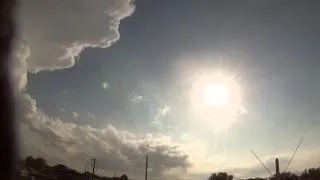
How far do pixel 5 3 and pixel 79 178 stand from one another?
48.1 metres

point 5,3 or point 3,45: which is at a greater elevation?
point 5,3

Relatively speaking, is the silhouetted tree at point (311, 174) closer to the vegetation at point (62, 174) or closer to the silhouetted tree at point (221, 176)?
the vegetation at point (62, 174)

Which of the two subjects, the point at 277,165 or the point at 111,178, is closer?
the point at 277,165

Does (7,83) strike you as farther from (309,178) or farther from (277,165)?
(309,178)

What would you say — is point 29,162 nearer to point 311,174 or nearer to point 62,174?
point 62,174

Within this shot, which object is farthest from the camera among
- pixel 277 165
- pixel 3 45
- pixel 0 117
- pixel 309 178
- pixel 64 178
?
pixel 64 178

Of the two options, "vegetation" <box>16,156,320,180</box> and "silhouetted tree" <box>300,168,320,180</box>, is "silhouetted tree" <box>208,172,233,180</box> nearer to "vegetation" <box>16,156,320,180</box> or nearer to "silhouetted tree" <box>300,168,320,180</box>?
"vegetation" <box>16,156,320,180</box>

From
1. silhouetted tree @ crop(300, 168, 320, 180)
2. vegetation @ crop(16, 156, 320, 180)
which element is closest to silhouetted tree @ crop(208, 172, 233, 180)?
vegetation @ crop(16, 156, 320, 180)

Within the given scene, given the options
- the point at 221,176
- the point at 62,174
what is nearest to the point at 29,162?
the point at 62,174

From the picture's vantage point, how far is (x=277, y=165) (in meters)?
35.7

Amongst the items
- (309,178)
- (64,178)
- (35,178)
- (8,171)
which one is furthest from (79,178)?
(8,171)

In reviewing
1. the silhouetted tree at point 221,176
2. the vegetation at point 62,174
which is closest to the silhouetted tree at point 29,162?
the vegetation at point 62,174

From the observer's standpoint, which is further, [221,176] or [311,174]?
[221,176]

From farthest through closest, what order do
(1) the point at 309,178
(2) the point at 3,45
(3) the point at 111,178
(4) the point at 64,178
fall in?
(3) the point at 111,178 < (4) the point at 64,178 < (1) the point at 309,178 < (2) the point at 3,45
